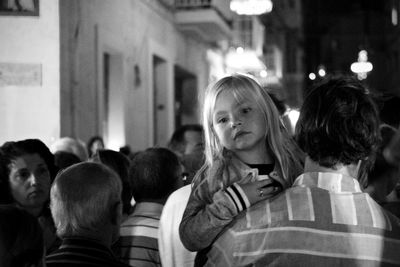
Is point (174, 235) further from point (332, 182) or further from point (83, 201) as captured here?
point (332, 182)

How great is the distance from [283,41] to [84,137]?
44.0 meters

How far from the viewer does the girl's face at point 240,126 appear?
3.06 m

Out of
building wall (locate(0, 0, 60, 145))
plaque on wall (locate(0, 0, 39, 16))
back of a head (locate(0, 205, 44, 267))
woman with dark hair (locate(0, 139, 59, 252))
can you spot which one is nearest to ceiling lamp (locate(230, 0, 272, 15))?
building wall (locate(0, 0, 60, 145))

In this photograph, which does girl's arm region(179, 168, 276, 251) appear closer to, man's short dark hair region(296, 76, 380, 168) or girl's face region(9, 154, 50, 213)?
man's short dark hair region(296, 76, 380, 168)

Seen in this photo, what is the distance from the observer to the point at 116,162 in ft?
18.6

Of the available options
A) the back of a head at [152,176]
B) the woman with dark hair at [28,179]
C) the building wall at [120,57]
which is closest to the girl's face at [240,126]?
the back of a head at [152,176]

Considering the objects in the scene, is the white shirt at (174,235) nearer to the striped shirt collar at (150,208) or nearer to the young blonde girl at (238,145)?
the striped shirt collar at (150,208)

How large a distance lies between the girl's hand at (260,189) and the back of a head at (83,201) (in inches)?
32.7

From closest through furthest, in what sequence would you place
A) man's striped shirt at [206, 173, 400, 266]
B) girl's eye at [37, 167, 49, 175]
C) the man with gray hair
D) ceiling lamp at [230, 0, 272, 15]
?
man's striped shirt at [206, 173, 400, 266]
the man with gray hair
girl's eye at [37, 167, 49, 175]
ceiling lamp at [230, 0, 272, 15]

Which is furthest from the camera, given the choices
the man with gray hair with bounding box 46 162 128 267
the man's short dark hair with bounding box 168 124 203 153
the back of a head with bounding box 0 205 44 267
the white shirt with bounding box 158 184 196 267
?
the man's short dark hair with bounding box 168 124 203 153

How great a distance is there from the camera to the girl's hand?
2.78 meters

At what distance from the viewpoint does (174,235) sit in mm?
3949

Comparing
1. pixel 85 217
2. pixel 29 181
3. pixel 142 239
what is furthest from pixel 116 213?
pixel 29 181

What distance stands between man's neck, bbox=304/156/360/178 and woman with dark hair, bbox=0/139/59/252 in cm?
221
